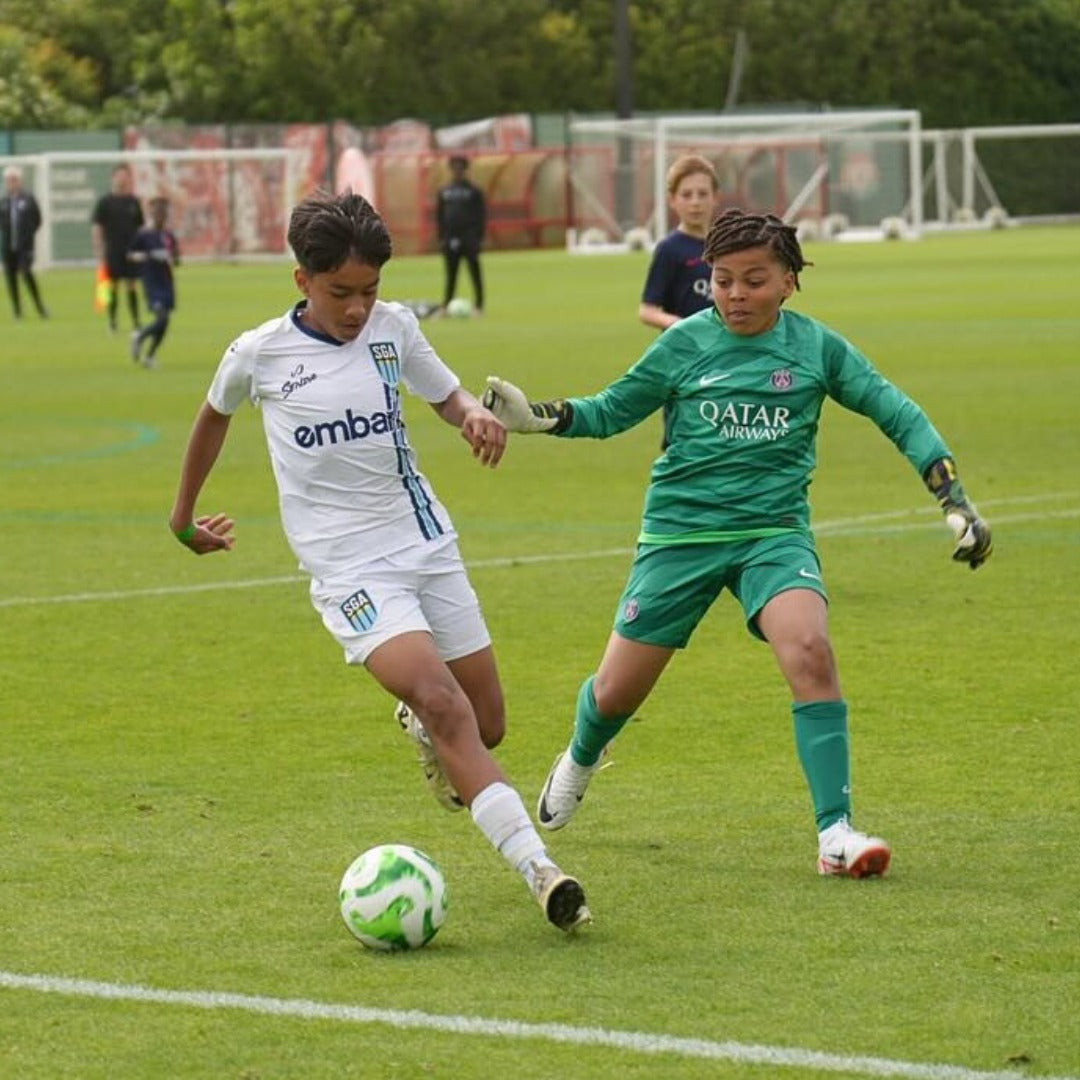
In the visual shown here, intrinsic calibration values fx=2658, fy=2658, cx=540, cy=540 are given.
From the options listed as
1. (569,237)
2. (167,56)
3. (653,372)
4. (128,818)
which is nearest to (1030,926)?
(653,372)

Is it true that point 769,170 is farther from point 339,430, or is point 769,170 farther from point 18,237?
point 339,430

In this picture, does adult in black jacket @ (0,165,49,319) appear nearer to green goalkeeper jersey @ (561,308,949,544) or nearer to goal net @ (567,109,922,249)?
goal net @ (567,109,922,249)

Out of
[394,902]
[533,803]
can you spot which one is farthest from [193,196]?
[394,902]

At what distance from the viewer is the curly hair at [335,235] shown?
22.1ft

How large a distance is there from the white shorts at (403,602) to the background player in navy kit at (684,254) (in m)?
5.36

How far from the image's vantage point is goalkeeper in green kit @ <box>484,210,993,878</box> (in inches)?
284

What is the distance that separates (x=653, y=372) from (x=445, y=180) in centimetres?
5246

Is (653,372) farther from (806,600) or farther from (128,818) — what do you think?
(128,818)

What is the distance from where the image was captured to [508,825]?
660 centimetres

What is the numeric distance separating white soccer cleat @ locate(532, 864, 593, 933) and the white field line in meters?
6.72

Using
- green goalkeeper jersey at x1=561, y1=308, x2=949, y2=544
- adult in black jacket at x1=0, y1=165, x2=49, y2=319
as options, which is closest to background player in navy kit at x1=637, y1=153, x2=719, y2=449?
green goalkeeper jersey at x1=561, y1=308, x2=949, y2=544

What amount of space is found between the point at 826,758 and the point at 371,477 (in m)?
1.44

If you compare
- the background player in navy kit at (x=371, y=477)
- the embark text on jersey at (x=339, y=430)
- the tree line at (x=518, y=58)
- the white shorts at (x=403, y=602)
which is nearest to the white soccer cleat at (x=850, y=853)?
the background player in navy kit at (x=371, y=477)

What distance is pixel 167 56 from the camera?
70.9 m
